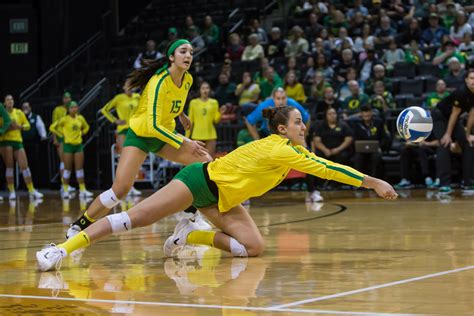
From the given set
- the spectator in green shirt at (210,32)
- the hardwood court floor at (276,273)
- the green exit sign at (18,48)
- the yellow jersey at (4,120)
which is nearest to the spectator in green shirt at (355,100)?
the spectator in green shirt at (210,32)

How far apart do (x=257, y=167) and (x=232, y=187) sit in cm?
22

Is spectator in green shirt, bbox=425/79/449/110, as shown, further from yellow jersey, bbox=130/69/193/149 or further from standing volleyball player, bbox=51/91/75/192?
yellow jersey, bbox=130/69/193/149

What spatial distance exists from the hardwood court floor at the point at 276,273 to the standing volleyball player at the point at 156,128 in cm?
41

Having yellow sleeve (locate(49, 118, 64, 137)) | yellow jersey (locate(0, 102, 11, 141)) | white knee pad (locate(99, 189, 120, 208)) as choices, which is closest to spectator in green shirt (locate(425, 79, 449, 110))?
yellow sleeve (locate(49, 118, 64, 137))

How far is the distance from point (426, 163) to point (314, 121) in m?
2.17

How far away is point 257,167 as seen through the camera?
657 cm

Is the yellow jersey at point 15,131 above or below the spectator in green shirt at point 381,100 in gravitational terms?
below

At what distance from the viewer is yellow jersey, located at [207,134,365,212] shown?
642 cm

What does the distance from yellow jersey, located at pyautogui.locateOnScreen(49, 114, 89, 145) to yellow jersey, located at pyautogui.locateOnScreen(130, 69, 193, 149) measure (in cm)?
1003

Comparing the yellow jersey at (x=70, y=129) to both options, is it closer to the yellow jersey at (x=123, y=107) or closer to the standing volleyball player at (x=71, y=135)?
the standing volleyball player at (x=71, y=135)

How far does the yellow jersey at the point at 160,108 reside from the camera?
25.9 ft

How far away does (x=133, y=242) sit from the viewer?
8.09 meters

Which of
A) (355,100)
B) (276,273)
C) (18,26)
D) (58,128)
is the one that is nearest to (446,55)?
(355,100)

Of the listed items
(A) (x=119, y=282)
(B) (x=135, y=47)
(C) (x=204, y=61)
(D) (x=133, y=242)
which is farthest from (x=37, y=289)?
(B) (x=135, y=47)
